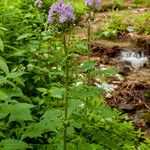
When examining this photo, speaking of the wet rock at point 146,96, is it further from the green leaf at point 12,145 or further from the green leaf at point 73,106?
the green leaf at point 12,145

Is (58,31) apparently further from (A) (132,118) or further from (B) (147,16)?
(B) (147,16)

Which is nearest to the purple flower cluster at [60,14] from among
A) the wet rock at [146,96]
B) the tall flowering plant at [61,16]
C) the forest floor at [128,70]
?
the tall flowering plant at [61,16]

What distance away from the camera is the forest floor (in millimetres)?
5375

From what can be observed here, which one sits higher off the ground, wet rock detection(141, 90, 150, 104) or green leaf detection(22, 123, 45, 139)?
green leaf detection(22, 123, 45, 139)

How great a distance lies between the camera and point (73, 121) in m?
2.82

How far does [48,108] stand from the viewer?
3.99 m

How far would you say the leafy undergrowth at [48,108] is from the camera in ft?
8.63

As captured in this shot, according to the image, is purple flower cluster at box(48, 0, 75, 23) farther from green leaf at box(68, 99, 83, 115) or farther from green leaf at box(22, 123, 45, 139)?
green leaf at box(22, 123, 45, 139)

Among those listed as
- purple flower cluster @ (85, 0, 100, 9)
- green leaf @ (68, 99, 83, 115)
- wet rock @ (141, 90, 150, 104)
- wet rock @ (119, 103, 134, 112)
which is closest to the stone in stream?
wet rock @ (141, 90, 150, 104)

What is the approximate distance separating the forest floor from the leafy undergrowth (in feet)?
2.25

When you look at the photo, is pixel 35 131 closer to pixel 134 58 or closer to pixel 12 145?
pixel 12 145

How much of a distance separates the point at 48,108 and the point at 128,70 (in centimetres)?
318

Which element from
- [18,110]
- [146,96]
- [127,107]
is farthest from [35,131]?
[146,96]

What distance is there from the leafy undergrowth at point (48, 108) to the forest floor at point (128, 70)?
69 cm
